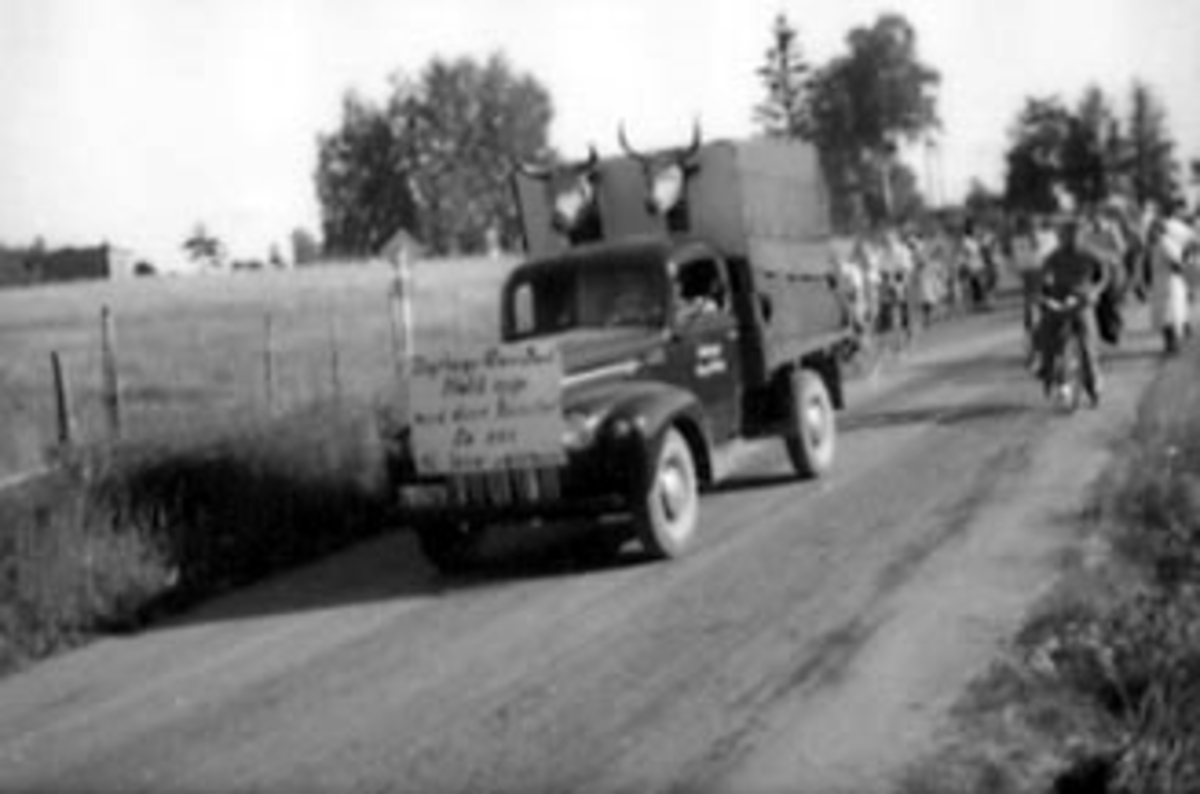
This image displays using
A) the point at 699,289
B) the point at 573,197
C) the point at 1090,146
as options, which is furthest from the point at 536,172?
the point at 1090,146

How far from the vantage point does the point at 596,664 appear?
26.7 ft

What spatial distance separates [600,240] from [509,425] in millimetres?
3292

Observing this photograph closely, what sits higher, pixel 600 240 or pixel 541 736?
pixel 600 240

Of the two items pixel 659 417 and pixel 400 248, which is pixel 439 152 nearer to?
pixel 400 248

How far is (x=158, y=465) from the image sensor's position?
40.6 feet

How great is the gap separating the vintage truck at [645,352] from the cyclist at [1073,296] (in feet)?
7.31

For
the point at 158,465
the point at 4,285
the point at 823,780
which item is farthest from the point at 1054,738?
the point at 4,285

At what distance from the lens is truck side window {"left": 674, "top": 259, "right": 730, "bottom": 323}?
1222cm

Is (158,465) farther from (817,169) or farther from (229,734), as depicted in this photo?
(817,169)

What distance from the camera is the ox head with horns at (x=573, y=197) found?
44.6 ft

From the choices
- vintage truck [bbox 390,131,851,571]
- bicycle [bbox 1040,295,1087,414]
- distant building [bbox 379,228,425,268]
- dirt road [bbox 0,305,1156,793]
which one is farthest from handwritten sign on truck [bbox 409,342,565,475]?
distant building [bbox 379,228,425,268]

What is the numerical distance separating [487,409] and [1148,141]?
87.2 m

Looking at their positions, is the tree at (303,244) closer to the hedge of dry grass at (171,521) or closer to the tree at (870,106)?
the tree at (870,106)

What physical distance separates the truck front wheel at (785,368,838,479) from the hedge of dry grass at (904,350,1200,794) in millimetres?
4332
